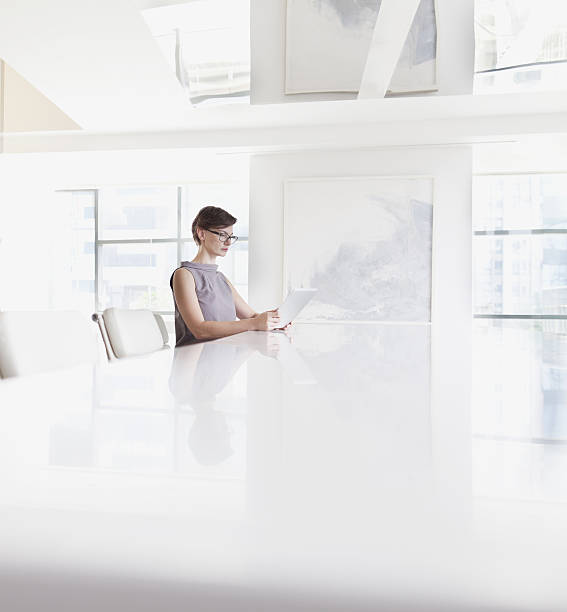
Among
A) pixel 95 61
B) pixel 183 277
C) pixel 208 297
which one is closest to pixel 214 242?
pixel 208 297

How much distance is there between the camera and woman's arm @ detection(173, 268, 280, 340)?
76.5 inches

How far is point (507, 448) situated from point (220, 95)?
4420 millimetres

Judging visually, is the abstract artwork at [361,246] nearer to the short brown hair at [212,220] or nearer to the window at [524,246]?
the short brown hair at [212,220]

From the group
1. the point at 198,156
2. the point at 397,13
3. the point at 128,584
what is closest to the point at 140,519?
the point at 128,584

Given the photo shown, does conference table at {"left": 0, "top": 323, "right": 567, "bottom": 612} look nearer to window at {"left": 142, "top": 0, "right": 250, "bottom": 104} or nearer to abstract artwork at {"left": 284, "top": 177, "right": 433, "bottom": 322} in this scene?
window at {"left": 142, "top": 0, "right": 250, "bottom": 104}

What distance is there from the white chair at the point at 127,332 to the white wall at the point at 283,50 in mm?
2787

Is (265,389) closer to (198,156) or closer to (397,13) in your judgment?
(397,13)

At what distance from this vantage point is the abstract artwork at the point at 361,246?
4.59 meters

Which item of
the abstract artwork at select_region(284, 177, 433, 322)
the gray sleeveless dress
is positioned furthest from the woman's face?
the abstract artwork at select_region(284, 177, 433, 322)

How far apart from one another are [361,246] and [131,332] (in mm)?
3021

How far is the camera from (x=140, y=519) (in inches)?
5.0

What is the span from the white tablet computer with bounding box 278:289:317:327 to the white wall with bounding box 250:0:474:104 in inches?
106

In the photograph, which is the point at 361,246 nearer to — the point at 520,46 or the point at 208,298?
the point at 520,46

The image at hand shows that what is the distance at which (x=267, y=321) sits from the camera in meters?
1.91
